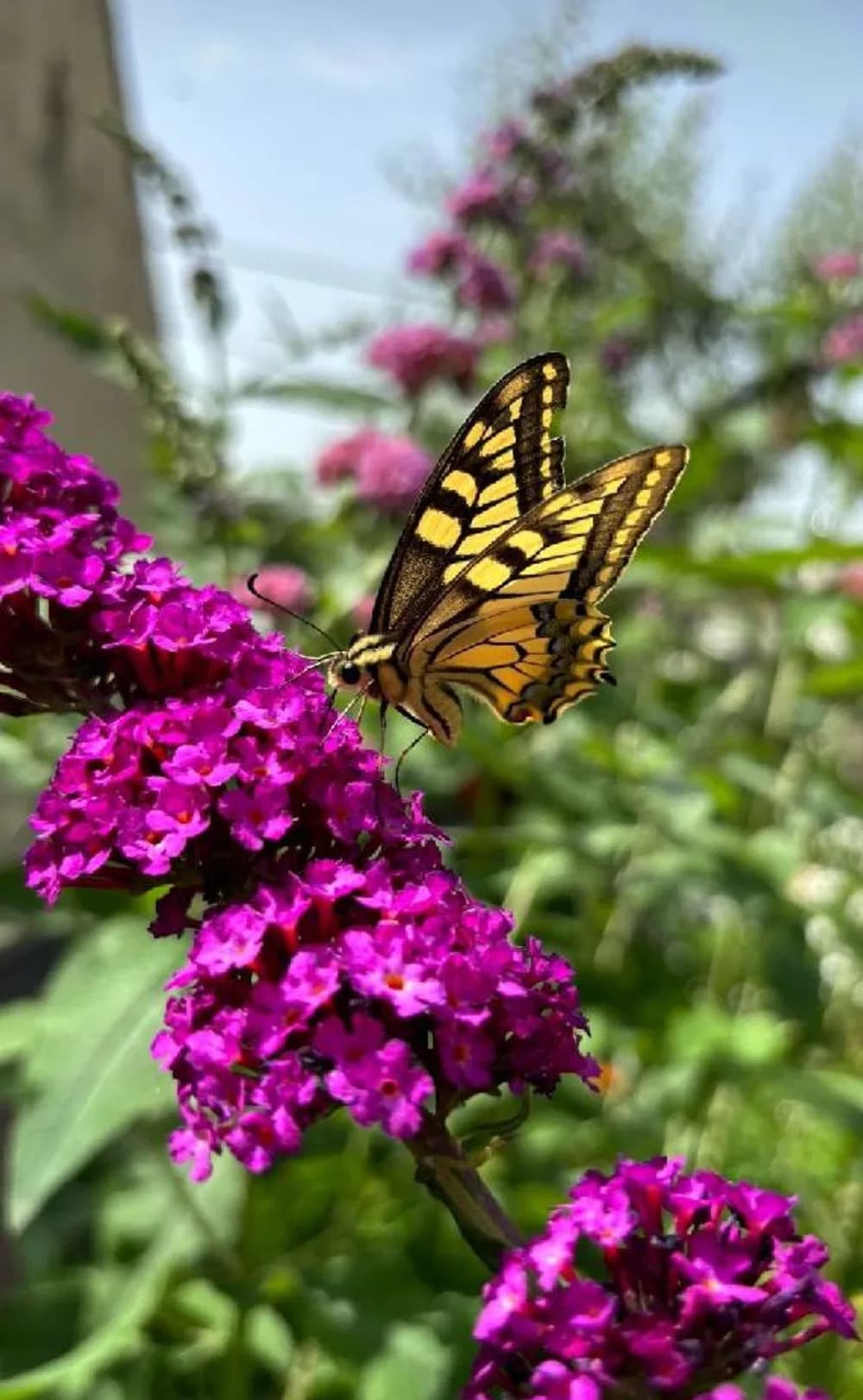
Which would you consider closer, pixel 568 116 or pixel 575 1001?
pixel 575 1001

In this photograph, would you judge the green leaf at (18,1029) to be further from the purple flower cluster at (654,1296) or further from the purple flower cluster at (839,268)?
the purple flower cluster at (839,268)

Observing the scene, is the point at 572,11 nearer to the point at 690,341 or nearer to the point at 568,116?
the point at 568,116

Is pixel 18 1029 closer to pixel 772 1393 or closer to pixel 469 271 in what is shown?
pixel 772 1393

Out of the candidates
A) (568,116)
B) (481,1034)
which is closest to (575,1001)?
(481,1034)

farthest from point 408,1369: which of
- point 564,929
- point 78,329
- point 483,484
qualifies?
point 78,329

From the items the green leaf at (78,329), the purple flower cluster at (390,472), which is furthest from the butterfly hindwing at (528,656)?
the purple flower cluster at (390,472)

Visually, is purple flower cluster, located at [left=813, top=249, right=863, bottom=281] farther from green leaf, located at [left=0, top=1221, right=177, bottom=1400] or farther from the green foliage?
green leaf, located at [left=0, top=1221, right=177, bottom=1400]
